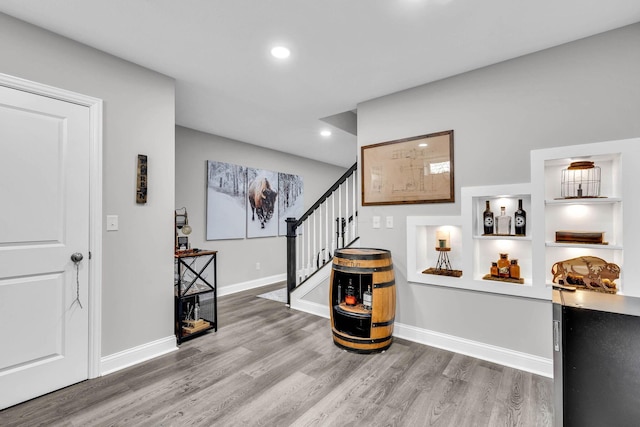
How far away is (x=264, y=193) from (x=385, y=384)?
3.73 m

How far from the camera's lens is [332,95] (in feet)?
10.1

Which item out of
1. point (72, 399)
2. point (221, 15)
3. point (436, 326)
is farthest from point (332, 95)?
point (72, 399)

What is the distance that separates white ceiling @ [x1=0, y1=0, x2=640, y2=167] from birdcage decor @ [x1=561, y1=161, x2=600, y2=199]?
0.93m

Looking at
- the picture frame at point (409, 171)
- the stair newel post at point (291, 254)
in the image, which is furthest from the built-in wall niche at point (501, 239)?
the stair newel post at point (291, 254)

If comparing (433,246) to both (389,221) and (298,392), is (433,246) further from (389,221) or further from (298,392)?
(298,392)

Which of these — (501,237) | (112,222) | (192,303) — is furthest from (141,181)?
(501,237)

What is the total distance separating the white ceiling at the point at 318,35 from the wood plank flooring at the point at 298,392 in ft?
8.13

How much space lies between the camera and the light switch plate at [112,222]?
2.29 meters

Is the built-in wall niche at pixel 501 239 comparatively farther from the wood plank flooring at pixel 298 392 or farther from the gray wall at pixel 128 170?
the gray wall at pixel 128 170

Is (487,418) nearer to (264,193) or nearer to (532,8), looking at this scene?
(532,8)

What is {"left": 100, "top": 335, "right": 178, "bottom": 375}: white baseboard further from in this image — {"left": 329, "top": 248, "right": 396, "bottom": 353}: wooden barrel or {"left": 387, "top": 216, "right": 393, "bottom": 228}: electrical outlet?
{"left": 387, "top": 216, "right": 393, "bottom": 228}: electrical outlet

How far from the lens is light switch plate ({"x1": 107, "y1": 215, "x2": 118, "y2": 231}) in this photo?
2.29 meters

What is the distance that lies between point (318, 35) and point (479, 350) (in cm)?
282

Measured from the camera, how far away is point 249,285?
16.2 feet
